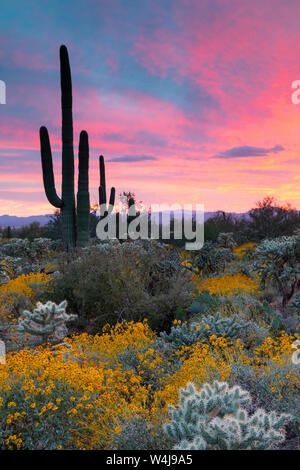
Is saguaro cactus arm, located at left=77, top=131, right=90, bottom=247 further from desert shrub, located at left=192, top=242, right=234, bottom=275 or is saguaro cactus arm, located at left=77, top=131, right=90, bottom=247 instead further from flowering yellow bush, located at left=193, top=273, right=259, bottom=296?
flowering yellow bush, located at left=193, top=273, right=259, bottom=296

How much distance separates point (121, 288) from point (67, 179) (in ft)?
28.9

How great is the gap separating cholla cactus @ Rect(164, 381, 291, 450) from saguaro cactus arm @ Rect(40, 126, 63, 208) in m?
14.3

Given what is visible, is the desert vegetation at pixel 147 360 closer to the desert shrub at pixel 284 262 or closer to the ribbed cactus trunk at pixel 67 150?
the desert shrub at pixel 284 262

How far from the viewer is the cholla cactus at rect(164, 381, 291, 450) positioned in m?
2.97

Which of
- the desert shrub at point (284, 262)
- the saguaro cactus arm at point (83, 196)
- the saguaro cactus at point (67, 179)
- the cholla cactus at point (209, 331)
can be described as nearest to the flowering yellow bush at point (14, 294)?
the saguaro cactus at point (67, 179)

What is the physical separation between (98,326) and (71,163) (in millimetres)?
9368

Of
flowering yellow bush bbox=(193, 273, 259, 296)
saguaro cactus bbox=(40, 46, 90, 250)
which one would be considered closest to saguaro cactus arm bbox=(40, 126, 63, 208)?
saguaro cactus bbox=(40, 46, 90, 250)

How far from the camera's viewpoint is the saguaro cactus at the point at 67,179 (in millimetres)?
16328

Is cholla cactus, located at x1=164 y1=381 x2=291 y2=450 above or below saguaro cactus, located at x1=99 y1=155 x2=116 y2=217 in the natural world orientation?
below

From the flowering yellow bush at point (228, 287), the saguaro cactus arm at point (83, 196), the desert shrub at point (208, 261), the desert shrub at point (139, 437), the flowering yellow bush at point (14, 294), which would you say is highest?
the saguaro cactus arm at point (83, 196)

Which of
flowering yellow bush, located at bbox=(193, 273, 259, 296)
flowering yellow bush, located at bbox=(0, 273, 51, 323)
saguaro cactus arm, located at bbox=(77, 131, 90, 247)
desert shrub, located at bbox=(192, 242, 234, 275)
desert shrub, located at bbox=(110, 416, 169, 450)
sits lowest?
desert shrub, located at bbox=(110, 416, 169, 450)

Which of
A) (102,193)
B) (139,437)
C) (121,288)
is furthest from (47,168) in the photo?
(139,437)

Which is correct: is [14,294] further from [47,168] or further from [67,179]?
[47,168]

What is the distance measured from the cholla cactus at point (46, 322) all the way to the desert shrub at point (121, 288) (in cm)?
209
